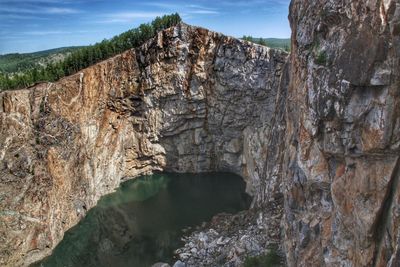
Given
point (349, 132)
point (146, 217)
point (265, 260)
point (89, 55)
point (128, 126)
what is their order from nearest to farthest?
point (349, 132), point (265, 260), point (146, 217), point (89, 55), point (128, 126)

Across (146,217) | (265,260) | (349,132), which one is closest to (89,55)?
(146,217)

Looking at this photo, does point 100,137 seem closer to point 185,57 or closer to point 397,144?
point 185,57

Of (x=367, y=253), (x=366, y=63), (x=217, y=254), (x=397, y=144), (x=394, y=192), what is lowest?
(x=217, y=254)

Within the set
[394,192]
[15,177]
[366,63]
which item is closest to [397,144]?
[394,192]

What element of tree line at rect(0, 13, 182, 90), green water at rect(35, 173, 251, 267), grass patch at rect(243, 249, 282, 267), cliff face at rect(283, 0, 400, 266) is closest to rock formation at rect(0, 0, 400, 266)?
cliff face at rect(283, 0, 400, 266)

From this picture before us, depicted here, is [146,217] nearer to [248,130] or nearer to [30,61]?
[248,130]
